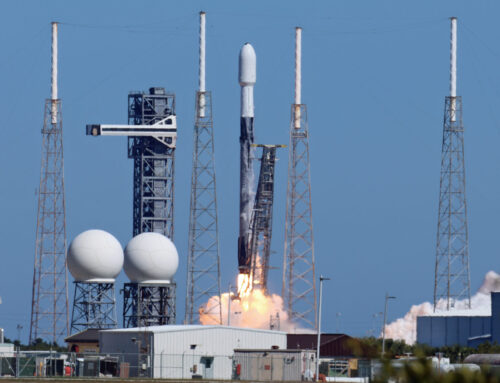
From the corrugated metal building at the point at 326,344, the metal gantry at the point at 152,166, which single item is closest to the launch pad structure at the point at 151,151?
the metal gantry at the point at 152,166

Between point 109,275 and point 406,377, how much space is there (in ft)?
301

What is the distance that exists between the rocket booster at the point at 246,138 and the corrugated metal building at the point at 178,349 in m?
29.1

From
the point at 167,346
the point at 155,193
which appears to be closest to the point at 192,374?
the point at 167,346

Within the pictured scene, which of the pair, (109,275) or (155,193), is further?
(155,193)

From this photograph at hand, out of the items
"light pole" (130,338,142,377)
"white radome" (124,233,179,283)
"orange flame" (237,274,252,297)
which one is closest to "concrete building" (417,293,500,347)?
"orange flame" (237,274,252,297)

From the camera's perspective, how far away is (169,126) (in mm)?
129500

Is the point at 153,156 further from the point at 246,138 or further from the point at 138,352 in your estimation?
the point at 138,352

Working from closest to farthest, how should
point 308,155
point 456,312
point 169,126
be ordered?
point 308,155 < point 456,312 < point 169,126

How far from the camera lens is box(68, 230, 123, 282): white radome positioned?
372 feet

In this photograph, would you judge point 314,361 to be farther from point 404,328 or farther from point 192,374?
point 404,328

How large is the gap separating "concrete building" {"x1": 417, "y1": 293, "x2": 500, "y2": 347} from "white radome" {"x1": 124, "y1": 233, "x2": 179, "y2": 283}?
24.4m

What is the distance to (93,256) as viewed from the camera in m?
114

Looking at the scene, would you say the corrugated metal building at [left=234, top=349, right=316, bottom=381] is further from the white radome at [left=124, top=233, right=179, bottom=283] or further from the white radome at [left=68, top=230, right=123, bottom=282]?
the white radome at [left=68, top=230, right=123, bottom=282]

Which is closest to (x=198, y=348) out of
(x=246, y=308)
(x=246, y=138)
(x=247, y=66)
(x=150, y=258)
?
(x=150, y=258)
